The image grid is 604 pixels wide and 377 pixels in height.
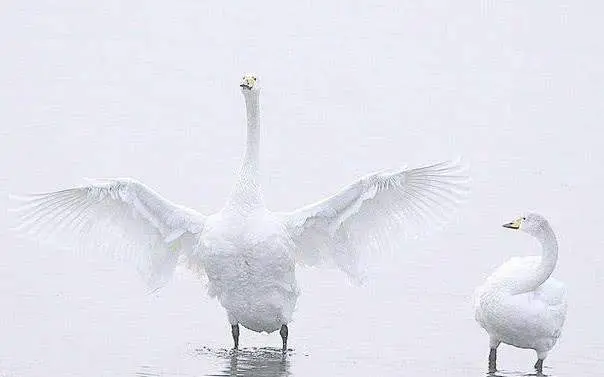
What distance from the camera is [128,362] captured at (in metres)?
13.2

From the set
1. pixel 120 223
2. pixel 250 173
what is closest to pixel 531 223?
pixel 250 173

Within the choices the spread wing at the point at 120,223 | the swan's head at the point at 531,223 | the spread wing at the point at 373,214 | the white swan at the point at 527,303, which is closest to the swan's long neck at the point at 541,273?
the white swan at the point at 527,303

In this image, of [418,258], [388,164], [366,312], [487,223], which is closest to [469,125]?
[388,164]

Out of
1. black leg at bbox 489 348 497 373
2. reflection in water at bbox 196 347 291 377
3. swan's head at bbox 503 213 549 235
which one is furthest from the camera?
swan's head at bbox 503 213 549 235

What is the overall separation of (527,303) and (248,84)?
3.00 m

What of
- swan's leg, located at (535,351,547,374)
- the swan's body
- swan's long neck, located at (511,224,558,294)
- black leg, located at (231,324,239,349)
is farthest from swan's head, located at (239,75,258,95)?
swan's leg, located at (535,351,547,374)

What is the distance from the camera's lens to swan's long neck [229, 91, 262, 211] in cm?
1394

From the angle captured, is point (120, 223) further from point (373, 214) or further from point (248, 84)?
point (373, 214)

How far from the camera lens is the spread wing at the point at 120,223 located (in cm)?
1409

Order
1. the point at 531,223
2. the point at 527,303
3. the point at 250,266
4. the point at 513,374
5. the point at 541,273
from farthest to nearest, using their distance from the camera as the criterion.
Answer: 1. the point at 531,223
2. the point at 250,266
3. the point at 541,273
4. the point at 527,303
5. the point at 513,374

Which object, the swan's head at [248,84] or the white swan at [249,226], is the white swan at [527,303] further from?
the swan's head at [248,84]

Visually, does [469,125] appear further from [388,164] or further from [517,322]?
[517,322]

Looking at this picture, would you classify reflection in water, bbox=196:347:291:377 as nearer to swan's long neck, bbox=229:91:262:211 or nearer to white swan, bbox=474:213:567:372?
swan's long neck, bbox=229:91:262:211

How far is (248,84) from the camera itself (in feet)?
46.9
